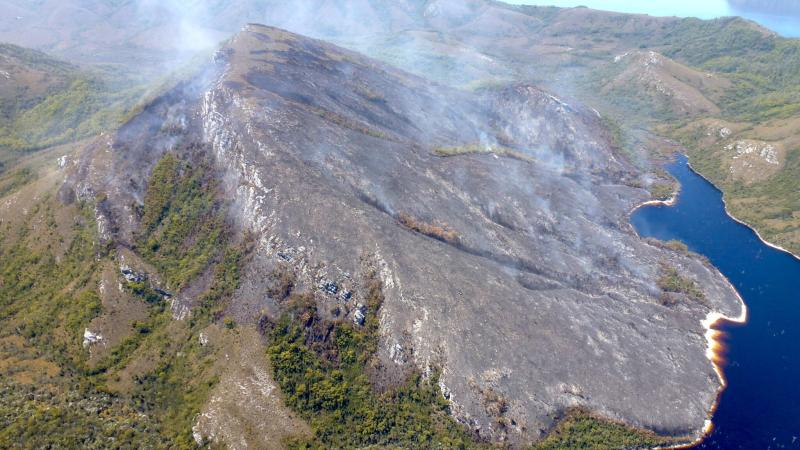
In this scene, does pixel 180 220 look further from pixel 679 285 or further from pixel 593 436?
pixel 679 285

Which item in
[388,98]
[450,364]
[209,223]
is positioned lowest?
[450,364]

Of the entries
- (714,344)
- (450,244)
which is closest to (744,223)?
(714,344)

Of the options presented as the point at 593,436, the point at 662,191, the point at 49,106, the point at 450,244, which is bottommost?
the point at 593,436

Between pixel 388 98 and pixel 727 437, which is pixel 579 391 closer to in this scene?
pixel 727 437

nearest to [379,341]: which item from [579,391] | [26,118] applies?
[579,391]

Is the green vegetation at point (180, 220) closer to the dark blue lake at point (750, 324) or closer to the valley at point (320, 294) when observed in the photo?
the valley at point (320, 294)

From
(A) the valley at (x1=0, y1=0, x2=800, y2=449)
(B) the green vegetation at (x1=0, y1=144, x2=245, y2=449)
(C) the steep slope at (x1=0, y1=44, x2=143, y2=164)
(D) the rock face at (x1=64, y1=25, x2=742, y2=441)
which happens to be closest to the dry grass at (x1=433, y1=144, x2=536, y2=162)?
(D) the rock face at (x1=64, y1=25, x2=742, y2=441)

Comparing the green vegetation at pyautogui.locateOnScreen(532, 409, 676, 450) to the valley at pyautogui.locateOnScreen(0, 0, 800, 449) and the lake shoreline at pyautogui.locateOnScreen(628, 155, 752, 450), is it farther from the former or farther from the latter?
the lake shoreline at pyautogui.locateOnScreen(628, 155, 752, 450)
